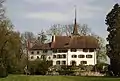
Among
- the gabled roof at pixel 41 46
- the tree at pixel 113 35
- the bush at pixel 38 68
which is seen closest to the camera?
the tree at pixel 113 35

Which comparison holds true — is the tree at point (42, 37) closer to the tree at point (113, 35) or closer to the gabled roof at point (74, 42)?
the gabled roof at point (74, 42)

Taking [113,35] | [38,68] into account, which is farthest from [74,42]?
[113,35]

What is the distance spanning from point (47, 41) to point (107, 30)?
3912cm

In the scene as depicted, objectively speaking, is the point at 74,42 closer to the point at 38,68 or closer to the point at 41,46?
the point at 41,46

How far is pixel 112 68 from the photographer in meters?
63.2

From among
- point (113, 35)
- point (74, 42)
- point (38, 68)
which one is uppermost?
point (74, 42)

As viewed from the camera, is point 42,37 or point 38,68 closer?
point 38,68

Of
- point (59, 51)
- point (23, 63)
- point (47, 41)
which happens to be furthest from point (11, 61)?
point (47, 41)

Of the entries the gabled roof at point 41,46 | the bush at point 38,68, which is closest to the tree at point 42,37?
the gabled roof at point 41,46

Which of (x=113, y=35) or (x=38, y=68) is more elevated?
(x=113, y=35)

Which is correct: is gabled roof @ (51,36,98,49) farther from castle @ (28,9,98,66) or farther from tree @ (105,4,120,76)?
tree @ (105,4,120,76)

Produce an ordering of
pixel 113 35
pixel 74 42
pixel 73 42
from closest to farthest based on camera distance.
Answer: pixel 113 35 → pixel 74 42 → pixel 73 42

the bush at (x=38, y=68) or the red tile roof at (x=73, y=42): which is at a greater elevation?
the red tile roof at (x=73, y=42)

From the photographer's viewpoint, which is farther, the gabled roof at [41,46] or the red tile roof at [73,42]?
the gabled roof at [41,46]
